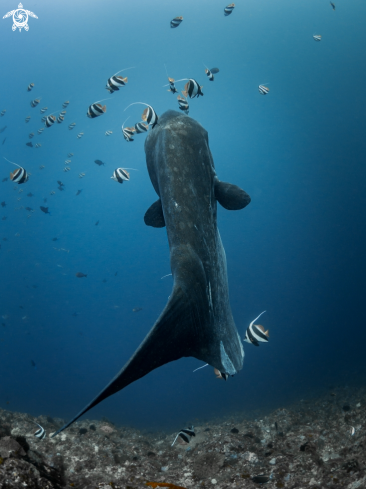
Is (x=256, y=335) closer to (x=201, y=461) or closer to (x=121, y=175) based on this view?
(x=201, y=461)

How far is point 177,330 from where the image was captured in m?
2.10

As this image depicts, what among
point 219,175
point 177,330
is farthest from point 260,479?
point 219,175

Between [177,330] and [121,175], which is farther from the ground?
[177,330]

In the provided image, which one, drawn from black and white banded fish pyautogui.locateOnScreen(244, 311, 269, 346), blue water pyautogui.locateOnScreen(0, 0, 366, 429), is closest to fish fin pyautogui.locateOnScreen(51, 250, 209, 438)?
black and white banded fish pyautogui.locateOnScreen(244, 311, 269, 346)

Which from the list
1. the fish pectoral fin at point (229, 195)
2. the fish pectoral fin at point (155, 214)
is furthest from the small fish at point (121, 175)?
the fish pectoral fin at point (229, 195)

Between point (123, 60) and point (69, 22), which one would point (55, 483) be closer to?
point (123, 60)

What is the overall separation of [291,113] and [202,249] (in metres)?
33.4

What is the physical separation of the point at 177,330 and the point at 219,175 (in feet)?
148

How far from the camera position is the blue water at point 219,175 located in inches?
1083

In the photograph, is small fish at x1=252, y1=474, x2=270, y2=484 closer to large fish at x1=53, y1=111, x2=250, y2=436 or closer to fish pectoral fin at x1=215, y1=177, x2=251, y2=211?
large fish at x1=53, y1=111, x2=250, y2=436

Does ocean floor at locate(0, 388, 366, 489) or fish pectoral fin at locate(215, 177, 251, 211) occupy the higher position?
fish pectoral fin at locate(215, 177, 251, 211)

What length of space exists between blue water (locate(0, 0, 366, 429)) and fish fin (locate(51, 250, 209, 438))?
20076mm

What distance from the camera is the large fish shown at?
6.63 feet

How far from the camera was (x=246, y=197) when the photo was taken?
3785 mm
